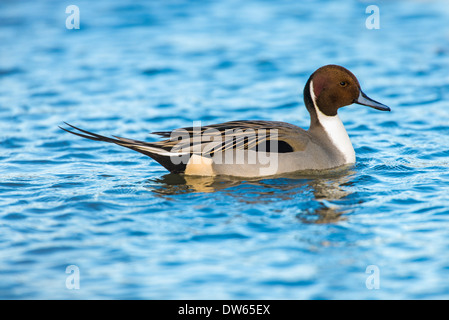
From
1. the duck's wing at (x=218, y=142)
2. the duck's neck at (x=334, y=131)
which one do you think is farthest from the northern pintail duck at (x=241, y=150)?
the duck's neck at (x=334, y=131)

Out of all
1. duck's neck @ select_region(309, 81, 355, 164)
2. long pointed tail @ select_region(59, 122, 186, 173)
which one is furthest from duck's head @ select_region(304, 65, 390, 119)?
long pointed tail @ select_region(59, 122, 186, 173)

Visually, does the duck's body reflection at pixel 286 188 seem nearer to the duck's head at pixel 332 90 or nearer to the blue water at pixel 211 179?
the blue water at pixel 211 179

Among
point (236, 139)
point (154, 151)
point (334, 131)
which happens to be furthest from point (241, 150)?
point (334, 131)

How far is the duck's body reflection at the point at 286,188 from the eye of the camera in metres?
6.35

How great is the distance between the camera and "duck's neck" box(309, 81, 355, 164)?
7.66 meters

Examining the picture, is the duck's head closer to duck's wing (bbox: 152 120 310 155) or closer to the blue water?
duck's wing (bbox: 152 120 310 155)

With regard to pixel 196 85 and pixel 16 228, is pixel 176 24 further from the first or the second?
pixel 16 228

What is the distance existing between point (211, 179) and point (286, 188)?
34.2 inches

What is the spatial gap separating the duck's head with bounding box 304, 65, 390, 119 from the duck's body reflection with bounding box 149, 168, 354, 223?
0.81 m

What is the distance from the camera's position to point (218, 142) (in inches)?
284

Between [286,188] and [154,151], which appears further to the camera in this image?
[154,151]

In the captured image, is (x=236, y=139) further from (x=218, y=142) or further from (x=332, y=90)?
(x=332, y=90)

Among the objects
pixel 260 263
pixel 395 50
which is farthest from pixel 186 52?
pixel 260 263

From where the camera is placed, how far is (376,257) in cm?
536
